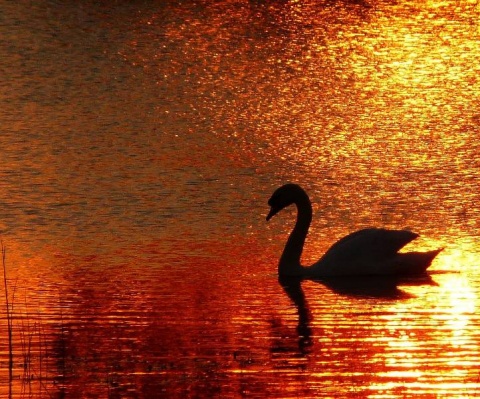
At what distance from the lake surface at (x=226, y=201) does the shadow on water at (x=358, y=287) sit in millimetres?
47

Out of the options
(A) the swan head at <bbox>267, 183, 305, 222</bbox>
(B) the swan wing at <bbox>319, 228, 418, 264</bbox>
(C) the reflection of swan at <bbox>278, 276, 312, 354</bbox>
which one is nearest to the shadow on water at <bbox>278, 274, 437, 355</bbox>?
(C) the reflection of swan at <bbox>278, 276, 312, 354</bbox>

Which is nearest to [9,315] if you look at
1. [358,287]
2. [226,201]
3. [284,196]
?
[358,287]

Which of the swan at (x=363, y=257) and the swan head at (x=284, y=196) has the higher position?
the swan head at (x=284, y=196)

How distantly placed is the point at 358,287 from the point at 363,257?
0.49 meters

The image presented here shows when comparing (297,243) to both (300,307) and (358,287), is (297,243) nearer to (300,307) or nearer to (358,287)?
(358,287)

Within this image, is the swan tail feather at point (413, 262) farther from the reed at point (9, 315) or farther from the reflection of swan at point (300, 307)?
the reed at point (9, 315)

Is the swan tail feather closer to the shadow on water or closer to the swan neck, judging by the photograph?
the shadow on water

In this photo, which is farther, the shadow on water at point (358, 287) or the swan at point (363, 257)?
the swan at point (363, 257)

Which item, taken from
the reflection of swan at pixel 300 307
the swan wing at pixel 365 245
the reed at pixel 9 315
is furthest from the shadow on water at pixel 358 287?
the reed at pixel 9 315

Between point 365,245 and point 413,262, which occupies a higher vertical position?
point 365,245

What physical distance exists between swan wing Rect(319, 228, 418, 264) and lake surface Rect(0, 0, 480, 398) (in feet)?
Answer: 0.79

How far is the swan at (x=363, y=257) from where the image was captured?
12.8 m

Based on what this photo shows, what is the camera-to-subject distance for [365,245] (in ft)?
42.5

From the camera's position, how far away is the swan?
12836mm
